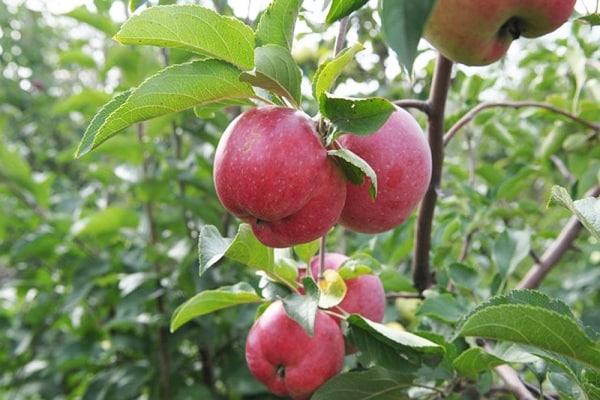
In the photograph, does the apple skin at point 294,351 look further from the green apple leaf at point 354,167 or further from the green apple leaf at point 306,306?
the green apple leaf at point 354,167

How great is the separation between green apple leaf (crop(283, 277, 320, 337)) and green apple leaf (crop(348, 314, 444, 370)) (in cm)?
8

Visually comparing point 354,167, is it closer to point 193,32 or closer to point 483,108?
point 193,32

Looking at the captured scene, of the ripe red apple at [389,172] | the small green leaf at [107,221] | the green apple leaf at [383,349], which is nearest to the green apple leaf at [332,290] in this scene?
the green apple leaf at [383,349]

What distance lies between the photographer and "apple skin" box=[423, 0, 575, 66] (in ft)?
2.01

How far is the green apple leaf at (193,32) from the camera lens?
2.01 feet

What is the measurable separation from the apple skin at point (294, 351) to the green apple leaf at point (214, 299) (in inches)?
1.6

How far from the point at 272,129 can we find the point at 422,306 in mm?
463

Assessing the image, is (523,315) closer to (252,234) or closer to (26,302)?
(252,234)

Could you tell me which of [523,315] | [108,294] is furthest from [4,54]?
[523,315]

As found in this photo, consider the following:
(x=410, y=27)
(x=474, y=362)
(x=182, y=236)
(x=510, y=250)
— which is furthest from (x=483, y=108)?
(x=182, y=236)

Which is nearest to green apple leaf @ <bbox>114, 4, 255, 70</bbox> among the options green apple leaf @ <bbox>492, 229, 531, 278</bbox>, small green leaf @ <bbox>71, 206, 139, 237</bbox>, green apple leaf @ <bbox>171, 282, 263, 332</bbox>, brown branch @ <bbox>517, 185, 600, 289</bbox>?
green apple leaf @ <bbox>171, 282, 263, 332</bbox>

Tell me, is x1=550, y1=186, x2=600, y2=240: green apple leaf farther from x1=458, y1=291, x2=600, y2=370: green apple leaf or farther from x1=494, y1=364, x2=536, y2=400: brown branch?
x1=494, y1=364, x2=536, y2=400: brown branch

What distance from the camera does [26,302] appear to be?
7.94ft

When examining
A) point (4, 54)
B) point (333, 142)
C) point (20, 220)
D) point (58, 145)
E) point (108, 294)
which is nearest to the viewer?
point (333, 142)
